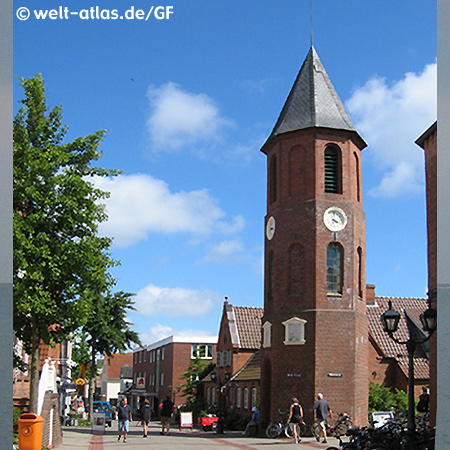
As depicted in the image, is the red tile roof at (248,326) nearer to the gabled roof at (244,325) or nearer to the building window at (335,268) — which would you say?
the gabled roof at (244,325)

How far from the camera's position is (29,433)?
14945 millimetres

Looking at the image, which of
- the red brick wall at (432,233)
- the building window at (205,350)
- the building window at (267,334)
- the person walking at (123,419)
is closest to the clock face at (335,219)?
the building window at (267,334)

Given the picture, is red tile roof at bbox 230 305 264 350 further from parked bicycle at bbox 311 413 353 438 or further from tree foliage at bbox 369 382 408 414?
parked bicycle at bbox 311 413 353 438

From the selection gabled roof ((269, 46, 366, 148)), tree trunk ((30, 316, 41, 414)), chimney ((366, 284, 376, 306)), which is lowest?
tree trunk ((30, 316, 41, 414))

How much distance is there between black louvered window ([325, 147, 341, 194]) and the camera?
102ft

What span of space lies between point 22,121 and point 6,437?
968 centimetres

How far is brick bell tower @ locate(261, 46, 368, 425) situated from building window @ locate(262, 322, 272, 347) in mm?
48

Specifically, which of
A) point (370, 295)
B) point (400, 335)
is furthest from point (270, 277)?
point (370, 295)

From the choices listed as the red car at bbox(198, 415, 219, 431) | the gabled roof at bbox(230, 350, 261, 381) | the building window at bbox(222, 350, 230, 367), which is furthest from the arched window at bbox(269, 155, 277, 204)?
the building window at bbox(222, 350, 230, 367)

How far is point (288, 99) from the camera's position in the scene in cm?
3338

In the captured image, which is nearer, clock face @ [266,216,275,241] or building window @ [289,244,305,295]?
building window @ [289,244,305,295]

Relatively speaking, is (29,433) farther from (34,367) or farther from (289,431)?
(289,431)

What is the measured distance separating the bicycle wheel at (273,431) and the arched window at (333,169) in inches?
434

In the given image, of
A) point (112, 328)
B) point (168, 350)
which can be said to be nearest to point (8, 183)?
point (112, 328)
